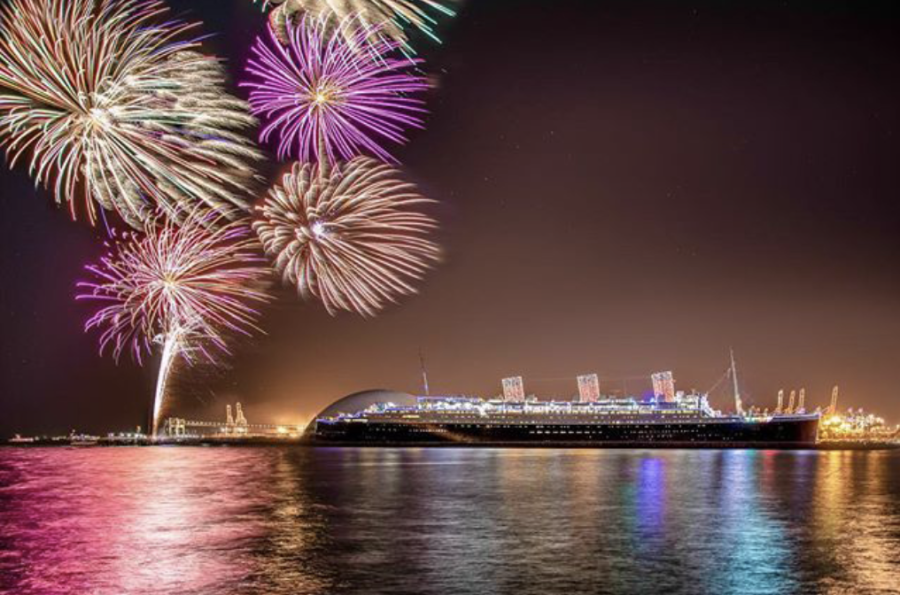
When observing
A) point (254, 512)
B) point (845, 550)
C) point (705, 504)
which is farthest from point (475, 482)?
point (845, 550)

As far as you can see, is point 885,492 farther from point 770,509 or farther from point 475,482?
point 475,482

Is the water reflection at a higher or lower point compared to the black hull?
lower

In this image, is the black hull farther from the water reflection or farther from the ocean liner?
the water reflection

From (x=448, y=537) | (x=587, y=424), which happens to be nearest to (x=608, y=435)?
(x=587, y=424)

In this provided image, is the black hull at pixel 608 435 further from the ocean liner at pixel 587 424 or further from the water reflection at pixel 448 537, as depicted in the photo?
the water reflection at pixel 448 537

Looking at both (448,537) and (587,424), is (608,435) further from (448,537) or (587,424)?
(448,537)

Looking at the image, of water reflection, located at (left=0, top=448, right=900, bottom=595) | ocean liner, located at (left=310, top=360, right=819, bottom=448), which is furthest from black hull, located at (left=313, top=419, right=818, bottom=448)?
water reflection, located at (left=0, top=448, right=900, bottom=595)
